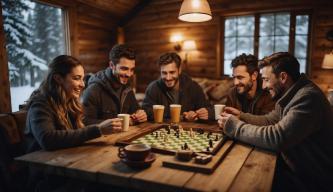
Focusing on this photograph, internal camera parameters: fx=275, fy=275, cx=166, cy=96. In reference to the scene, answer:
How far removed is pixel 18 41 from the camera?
449 cm


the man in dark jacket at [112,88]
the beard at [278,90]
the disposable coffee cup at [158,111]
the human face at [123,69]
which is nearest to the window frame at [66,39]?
the man in dark jacket at [112,88]

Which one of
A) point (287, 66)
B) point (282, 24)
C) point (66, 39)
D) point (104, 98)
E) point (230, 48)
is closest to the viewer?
point (287, 66)

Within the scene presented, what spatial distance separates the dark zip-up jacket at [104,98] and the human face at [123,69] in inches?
2.0

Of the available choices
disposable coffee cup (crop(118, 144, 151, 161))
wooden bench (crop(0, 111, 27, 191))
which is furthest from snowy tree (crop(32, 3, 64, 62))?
disposable coffee cup (crop(118, 144, 151, 161))

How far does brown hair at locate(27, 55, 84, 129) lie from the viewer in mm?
1926

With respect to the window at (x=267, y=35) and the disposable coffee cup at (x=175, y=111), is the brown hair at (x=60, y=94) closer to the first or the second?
the disposable coffee cup at (x=175, y=111)

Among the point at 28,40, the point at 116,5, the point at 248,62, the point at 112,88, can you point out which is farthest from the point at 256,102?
the point at 116,5

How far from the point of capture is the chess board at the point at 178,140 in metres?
1.69

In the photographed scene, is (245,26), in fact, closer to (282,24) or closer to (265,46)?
(265,46)

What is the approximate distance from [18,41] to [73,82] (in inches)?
121

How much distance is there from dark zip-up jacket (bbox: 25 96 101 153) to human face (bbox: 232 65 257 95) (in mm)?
1585

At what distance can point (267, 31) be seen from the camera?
597 cm

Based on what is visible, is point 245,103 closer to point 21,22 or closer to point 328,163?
point 328,163

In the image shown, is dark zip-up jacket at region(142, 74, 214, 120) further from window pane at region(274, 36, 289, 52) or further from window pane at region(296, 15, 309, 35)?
window pane at region(296, 15, 309, 35)
